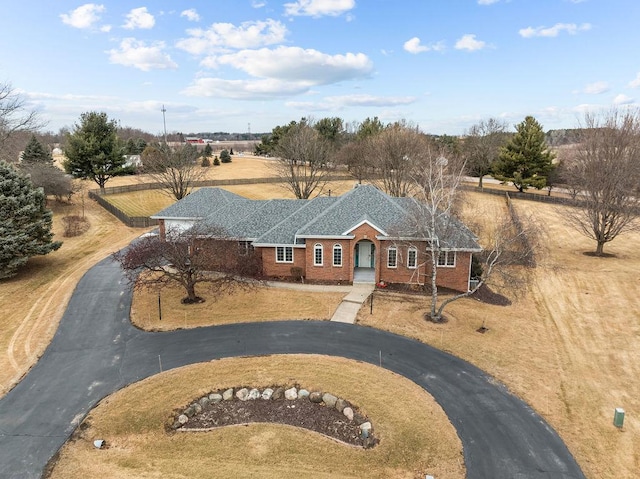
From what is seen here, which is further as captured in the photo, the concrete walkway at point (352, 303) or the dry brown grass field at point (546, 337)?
the concrete walkway at point (352, 303)

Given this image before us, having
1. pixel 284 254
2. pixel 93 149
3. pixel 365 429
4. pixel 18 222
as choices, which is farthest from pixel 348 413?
pixel 93 149

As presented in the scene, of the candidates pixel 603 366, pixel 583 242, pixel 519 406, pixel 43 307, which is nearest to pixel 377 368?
pixel 519 406

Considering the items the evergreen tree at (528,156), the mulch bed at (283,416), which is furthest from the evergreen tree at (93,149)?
A: the evergreen tree at (528,156)

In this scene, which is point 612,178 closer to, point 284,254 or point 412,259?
point 412,259

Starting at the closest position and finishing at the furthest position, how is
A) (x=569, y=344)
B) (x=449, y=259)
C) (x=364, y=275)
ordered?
(x=569, y=344) → (x=449, y=259) → (x=364, y=275)

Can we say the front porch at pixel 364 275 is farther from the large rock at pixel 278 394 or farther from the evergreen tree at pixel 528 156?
the evergreen tree at pixel 528 156

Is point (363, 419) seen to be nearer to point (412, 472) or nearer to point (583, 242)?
point (412, 472)

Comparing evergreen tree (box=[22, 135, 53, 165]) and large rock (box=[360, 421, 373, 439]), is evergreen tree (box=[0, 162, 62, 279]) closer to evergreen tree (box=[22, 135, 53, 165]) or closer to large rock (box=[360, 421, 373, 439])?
large rock (box=[360, 421, 373, 439])
